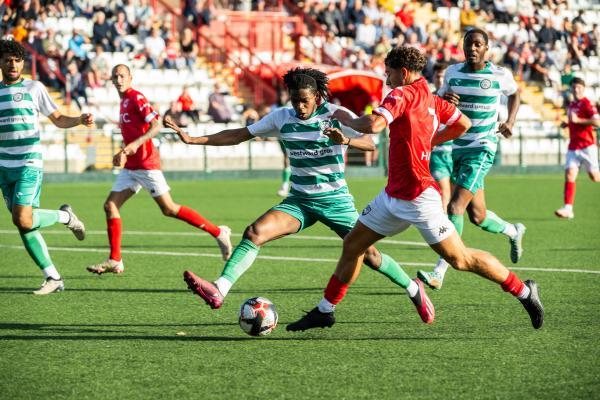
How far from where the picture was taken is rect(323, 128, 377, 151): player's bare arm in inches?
259

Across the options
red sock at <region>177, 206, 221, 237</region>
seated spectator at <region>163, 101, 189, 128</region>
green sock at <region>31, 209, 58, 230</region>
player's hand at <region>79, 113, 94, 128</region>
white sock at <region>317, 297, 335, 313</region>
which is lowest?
seated spectator at <region>163, 101, 189, 128</region>

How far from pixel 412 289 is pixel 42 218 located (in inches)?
151

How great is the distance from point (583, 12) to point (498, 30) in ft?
14.6

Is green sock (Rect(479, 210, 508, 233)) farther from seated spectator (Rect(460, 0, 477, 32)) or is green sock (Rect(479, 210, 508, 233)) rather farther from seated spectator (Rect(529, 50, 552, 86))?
seated spectator (Rect(460, 0, 477, 32))

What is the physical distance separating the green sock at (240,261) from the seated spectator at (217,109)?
21.3 meters

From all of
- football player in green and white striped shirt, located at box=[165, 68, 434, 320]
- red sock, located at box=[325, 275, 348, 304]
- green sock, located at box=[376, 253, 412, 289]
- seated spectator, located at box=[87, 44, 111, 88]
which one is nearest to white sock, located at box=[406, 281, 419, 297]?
football player in green and white striped shirt, located at box=[165, 68, 434, 320]

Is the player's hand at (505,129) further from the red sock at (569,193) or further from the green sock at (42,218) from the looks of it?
the red sock at (569,193)

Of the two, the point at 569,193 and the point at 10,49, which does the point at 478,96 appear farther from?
the point at 569,193

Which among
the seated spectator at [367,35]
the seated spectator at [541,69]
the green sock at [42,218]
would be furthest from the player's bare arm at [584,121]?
the seated spectator at [541,69]

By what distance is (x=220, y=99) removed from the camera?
2916cm

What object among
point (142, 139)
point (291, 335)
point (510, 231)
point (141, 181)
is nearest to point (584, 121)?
point (510, 231)

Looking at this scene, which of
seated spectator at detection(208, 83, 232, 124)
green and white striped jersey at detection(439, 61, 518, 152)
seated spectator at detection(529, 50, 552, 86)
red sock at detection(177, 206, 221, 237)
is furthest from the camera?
seated spectator at detection(529, 50, 552, 86)

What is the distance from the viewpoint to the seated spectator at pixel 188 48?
3075cm

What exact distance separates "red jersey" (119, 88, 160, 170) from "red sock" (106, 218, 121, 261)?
64cm
